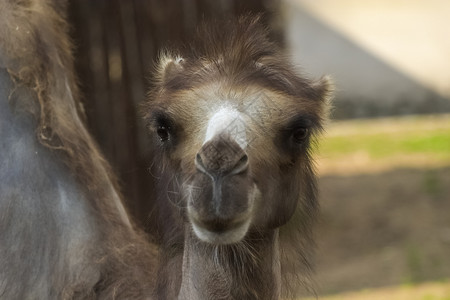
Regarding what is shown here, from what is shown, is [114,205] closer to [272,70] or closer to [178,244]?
[178,244]

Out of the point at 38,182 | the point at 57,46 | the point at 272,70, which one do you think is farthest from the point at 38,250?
the point at 272,70

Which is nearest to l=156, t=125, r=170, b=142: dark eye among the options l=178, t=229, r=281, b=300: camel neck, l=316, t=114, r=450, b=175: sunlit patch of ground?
l=178, t=229, r=281, b=300: camel neck

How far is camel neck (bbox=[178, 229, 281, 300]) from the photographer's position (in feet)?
12.0

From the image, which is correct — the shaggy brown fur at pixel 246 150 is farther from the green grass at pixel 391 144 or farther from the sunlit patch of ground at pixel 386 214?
the green grass at pixel 391 144

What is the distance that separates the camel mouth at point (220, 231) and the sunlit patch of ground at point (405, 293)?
5180mm

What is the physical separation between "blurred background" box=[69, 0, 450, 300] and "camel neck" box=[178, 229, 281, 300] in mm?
516

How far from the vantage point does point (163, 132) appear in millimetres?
3680

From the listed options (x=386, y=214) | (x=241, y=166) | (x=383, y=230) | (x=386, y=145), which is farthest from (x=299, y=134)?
(x=386, y=145)

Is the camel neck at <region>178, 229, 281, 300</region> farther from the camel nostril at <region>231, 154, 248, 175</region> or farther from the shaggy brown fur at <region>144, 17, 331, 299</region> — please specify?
the camel nostril at <region>231, 154, 248, 175</region>

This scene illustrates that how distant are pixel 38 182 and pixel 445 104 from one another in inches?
515

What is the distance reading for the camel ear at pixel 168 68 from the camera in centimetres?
386

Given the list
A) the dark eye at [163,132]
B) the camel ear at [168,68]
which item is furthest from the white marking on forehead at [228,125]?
the camel ear at [168,68]

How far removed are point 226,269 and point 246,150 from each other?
509 millimetres

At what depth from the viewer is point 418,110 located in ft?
54.6
